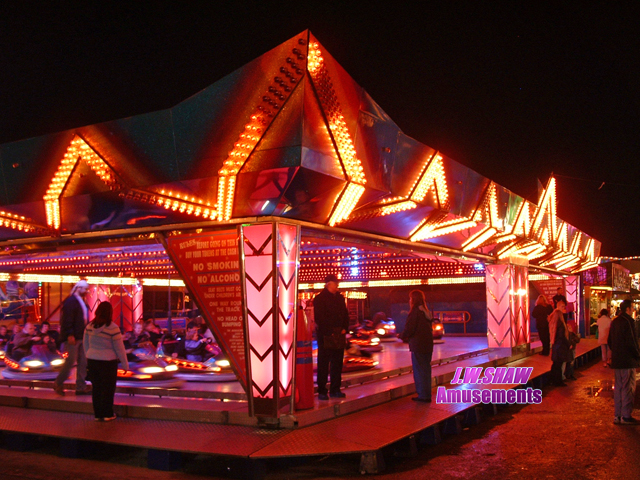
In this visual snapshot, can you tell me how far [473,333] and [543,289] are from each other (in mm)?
3186

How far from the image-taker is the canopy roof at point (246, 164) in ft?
16.9

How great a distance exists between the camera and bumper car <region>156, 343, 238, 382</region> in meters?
8.61

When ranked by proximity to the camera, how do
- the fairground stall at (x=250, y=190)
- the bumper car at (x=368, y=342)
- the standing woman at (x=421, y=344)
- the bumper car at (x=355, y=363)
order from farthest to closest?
1. the bumper car at (x=368, y=342)
2. the bumper car at (x=355, y=363)
3. the standing woman at (x=421, y=344)
4. the fairground stall at (x=250, y=190)

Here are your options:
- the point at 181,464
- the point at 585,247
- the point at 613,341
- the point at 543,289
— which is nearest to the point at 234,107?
the point at 181,464

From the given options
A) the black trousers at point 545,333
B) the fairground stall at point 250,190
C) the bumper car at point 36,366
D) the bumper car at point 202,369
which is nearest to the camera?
the fairground stall at point 250,190

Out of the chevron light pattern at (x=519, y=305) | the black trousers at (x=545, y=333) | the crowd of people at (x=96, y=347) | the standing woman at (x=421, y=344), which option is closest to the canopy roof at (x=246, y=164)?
the crowd of people at (x=96, y=347)

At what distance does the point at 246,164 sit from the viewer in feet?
17.4

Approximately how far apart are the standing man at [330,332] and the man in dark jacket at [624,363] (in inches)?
122

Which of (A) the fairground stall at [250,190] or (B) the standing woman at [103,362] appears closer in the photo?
(A) the fairground stall at [250,190]

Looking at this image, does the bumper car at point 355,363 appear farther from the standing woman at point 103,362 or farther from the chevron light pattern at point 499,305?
the chevron light pattern at point 499,305

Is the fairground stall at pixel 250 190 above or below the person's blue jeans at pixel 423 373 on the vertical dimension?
above

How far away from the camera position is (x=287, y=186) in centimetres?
529

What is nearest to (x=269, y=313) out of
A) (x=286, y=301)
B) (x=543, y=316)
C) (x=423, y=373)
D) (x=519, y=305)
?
(x=286, y=301)

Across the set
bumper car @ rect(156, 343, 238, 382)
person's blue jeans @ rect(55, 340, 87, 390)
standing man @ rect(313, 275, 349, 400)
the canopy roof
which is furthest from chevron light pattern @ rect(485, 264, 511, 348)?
person's blue jeans @ rect(55, 340, 87, 390)
